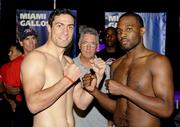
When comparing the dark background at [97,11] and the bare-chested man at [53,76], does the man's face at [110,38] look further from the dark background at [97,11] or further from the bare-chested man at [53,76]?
the dark background at [97,11]

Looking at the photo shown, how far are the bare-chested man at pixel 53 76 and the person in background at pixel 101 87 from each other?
2.04 ft

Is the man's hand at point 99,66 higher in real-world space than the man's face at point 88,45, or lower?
lower

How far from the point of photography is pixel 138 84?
298cm

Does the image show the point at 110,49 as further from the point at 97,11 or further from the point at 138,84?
the point at 97,11

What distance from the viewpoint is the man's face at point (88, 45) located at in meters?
3.53

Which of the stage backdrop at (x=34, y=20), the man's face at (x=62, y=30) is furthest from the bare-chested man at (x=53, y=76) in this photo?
the stage backdrop at (x=34, y=20)

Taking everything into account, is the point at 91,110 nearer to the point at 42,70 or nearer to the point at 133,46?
the point at 133,46

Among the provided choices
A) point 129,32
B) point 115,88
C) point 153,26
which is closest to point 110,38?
point 129,32

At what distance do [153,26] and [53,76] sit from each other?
4593 millimetres

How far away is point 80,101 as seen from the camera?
9.65 feet

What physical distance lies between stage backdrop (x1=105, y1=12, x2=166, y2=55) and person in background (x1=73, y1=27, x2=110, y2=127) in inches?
134

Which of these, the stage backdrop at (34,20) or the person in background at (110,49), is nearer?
the person in background at (110,49)

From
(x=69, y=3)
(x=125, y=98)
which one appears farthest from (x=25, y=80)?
(x=69, y=3)

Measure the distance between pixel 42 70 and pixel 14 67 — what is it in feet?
5.95
